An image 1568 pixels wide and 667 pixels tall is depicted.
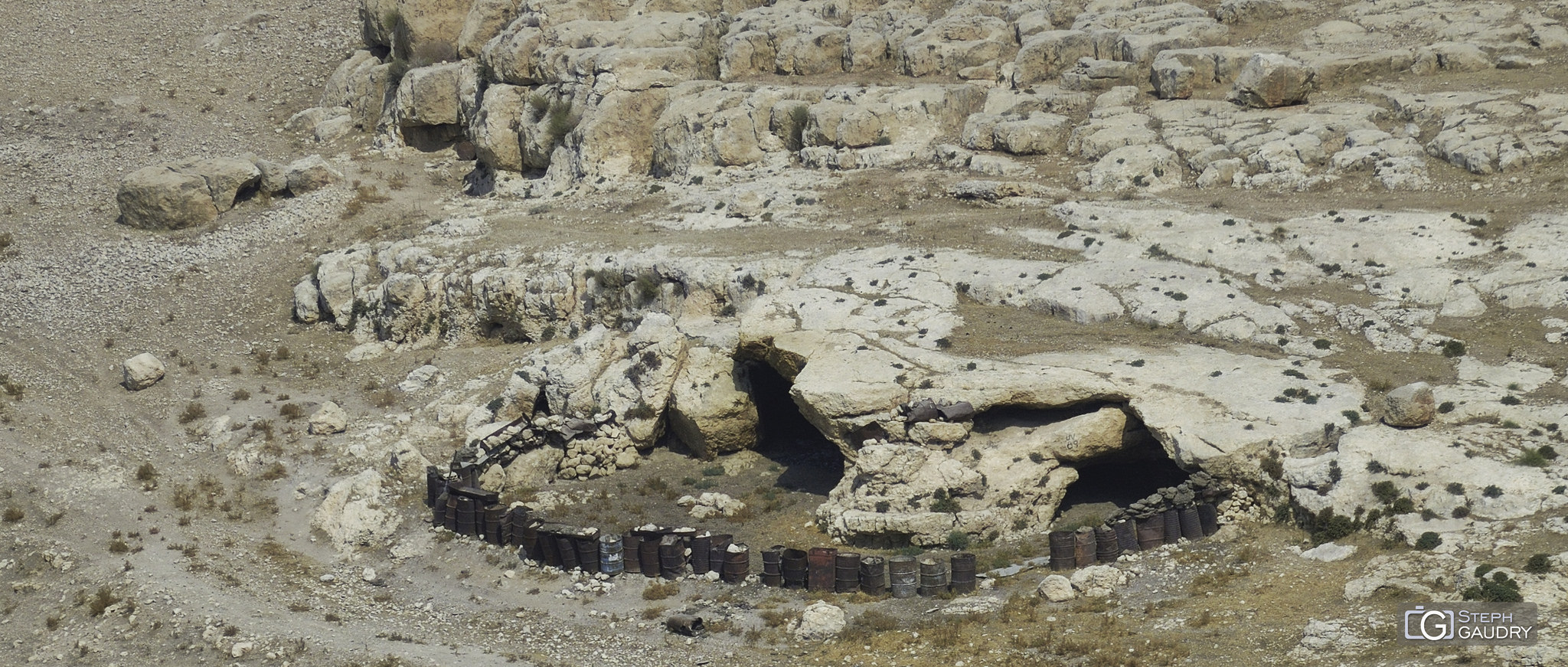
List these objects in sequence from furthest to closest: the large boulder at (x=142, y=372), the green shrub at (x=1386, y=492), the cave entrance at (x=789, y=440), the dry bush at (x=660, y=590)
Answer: the large boulder at (x=142, y=372), the cave entrance at (x=789, y=440), the dry bush at (x=660, y=590), the green shrub at (x=1386, y=492)

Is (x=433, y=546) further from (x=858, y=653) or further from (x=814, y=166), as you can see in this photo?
(x=814, y=166)

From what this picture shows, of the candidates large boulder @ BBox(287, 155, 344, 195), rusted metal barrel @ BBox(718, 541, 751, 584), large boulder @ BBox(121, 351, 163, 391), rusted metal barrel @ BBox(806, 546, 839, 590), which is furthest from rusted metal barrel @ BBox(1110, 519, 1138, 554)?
large boulder @ BBox(287, 155, 344, 195)

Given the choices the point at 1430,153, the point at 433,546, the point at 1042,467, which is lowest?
the point at 433,546

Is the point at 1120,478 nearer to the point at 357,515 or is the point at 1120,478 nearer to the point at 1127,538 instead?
the point at 1127,538

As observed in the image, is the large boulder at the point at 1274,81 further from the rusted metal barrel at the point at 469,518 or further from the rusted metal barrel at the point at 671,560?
the rusted metal barrel at the point at 469,518

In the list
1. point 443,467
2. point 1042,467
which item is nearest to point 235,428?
point 443,467

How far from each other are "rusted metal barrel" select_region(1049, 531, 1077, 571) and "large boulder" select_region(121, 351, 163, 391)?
31994 mm

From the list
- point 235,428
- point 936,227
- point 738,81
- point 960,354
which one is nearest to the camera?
point 960,354

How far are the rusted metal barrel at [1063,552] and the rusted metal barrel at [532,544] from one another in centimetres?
1297

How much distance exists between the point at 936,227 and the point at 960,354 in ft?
34.4

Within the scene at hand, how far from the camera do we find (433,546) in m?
33.8

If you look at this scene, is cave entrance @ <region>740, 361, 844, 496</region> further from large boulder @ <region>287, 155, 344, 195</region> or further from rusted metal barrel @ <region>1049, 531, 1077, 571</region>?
large boulder @ <region>287, 155, 344, 195</region>

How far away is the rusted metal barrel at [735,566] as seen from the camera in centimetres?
3041

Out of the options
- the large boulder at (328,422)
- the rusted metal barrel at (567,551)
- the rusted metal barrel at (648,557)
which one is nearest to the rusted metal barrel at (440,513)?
the rusted metal barrel at (567,551)
